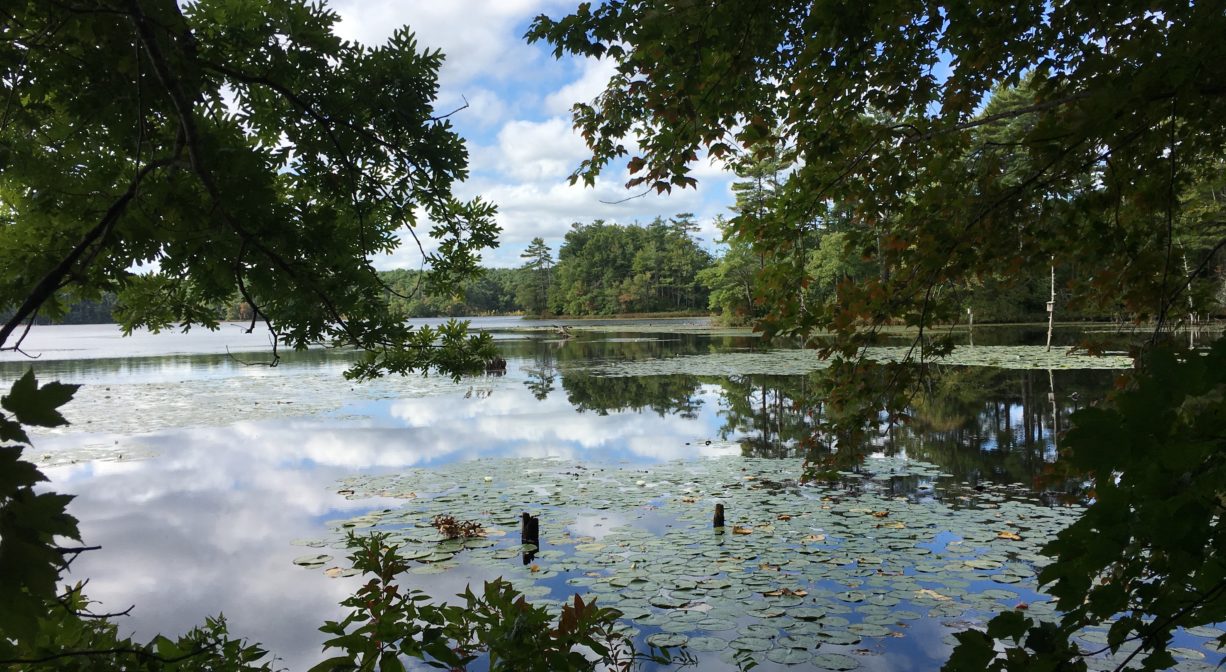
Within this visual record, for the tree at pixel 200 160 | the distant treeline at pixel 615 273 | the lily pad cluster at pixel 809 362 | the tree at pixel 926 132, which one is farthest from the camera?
the distant treeline at pixel 615 273

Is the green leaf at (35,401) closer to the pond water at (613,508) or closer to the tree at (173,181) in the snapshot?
the tree at (173,181)

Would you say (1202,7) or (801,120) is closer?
(1202,7)

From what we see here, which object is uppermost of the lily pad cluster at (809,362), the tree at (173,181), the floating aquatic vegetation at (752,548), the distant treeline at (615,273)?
the distant treeline at (615,273)

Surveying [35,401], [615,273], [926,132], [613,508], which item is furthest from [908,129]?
[615,273]

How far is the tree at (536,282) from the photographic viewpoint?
9756cm

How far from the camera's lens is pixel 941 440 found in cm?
1150

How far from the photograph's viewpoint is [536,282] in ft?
322

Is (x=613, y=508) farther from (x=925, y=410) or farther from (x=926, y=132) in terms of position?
(x=925, y=410)

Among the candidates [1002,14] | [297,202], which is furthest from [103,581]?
[1002,14]

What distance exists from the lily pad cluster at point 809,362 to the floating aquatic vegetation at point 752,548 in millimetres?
12110

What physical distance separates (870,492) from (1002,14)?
20.2ft

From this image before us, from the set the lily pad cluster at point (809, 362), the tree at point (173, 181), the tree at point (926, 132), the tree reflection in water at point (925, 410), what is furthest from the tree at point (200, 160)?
the lily pad cluster at point (809, 362)

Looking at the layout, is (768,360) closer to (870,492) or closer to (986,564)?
(870,492)

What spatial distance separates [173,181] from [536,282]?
318ft
